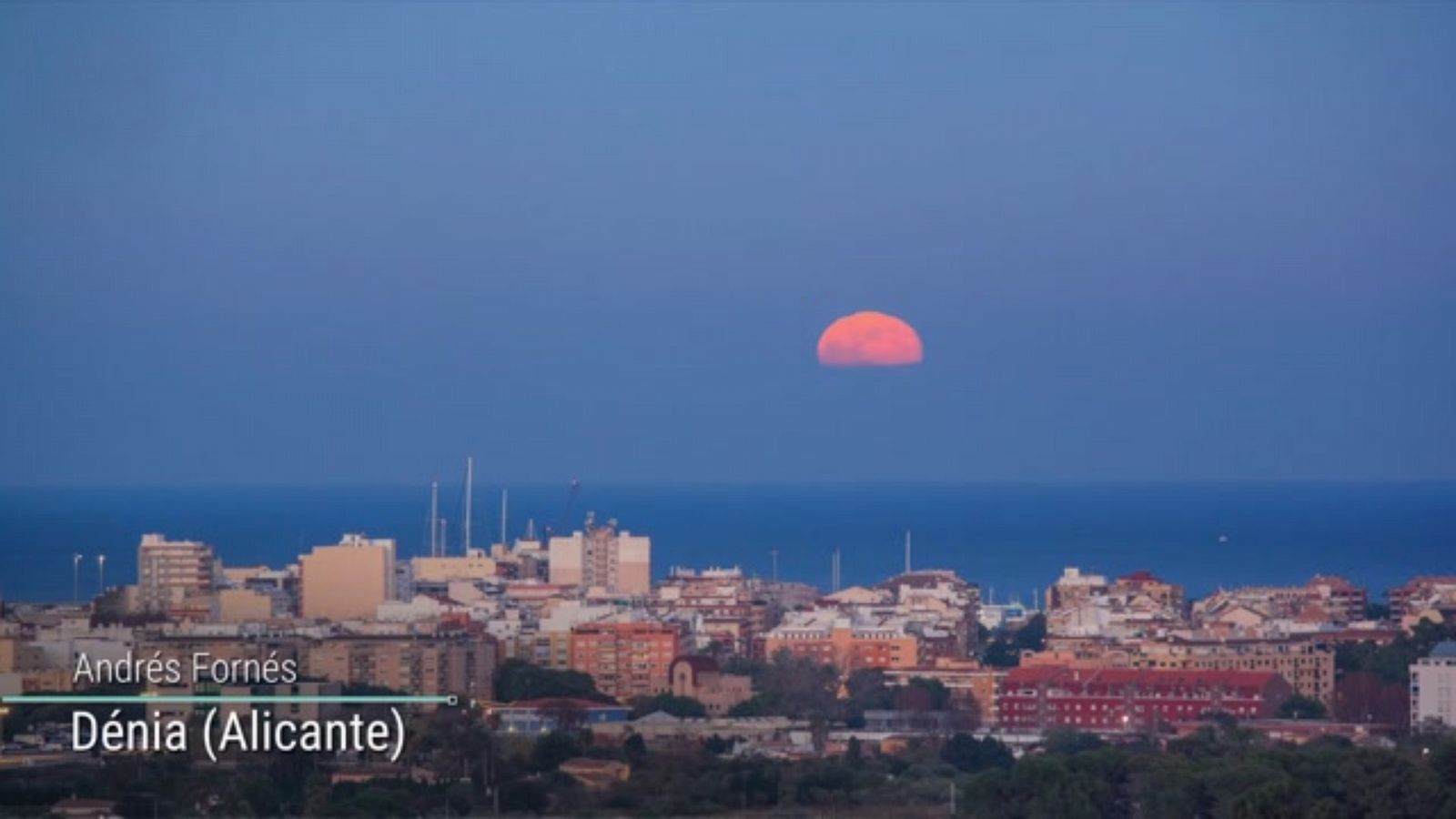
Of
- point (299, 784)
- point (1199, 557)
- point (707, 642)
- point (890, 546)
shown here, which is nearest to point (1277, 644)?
point (707, 642)

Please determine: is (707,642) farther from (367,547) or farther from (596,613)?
(367,547)

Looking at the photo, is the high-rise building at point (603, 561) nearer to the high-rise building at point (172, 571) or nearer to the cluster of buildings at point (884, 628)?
the cluster of buildings at point (884, 628)

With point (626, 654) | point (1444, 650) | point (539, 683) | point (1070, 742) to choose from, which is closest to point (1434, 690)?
point (1444, 650)

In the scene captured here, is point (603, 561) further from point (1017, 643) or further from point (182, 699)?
→ point (182, 699)

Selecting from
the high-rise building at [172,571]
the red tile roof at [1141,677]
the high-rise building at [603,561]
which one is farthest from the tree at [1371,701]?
the high-rise building at [603,561]

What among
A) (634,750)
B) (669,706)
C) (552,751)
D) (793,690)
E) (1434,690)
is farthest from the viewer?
(793,690)

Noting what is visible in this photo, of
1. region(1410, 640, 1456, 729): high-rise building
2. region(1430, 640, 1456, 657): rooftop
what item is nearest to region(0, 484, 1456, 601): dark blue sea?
region(1430, 640, 1456, 657): rooftop

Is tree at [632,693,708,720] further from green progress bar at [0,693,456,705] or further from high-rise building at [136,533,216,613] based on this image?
high-rise building at [136,533,216,613]
